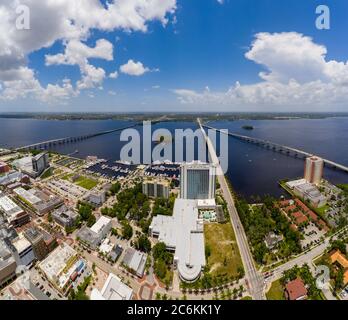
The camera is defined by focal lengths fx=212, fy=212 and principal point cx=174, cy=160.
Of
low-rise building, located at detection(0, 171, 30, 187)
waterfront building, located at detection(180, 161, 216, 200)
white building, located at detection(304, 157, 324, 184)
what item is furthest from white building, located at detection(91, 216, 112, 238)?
white building, located at detection(304, 157, 324, 184)

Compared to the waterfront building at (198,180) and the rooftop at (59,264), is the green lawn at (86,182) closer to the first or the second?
the rooftop at (59,264)

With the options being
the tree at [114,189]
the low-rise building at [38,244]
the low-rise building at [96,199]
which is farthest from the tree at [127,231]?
the tree at [114,189]

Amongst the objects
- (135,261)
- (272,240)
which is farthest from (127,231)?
(272,240)

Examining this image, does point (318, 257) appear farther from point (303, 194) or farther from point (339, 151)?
point (339, 151)

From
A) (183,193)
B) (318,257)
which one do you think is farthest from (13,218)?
(318,257)

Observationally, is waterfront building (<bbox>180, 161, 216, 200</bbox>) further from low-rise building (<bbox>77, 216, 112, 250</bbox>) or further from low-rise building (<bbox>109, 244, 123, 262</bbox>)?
low-rise building (<bbox>109, 244, 123, 262</bbox>)

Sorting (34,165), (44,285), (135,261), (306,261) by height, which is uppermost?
(34,165)

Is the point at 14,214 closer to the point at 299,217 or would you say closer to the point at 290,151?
the point at 299,217
